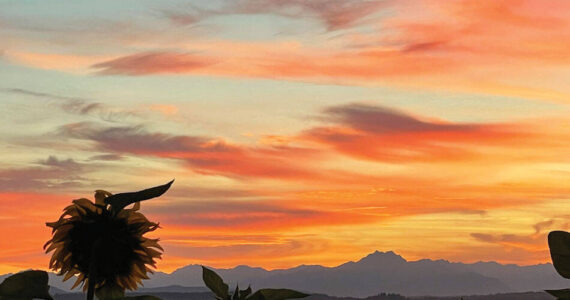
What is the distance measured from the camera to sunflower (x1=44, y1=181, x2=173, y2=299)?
21.8 feet

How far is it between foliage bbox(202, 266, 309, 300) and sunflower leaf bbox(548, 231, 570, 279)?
1.38 meters

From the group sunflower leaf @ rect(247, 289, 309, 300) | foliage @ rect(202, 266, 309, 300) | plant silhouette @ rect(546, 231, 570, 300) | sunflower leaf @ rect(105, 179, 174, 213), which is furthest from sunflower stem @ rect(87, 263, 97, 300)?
plant silhouette @ rect(546, 231, 570, 300)

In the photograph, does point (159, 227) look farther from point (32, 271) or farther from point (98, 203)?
point (32, 271)

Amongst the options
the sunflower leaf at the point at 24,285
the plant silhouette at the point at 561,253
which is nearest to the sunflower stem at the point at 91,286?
the sunflower leaf at the point at 24,285

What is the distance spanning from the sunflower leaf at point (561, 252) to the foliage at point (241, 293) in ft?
4.51

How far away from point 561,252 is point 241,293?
180cm

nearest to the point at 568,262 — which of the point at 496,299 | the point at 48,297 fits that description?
the point at 48,297

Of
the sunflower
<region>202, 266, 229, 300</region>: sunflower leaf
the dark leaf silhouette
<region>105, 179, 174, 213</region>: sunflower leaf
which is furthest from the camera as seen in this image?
the sunflower

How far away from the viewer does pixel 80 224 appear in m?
6.74

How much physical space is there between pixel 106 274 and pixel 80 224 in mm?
368

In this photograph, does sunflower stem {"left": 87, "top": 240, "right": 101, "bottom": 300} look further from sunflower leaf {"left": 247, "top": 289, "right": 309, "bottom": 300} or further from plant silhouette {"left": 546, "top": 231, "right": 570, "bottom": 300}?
plant silhouette {"left": 546, "top": 231, "right": 570, "bottom": 300}

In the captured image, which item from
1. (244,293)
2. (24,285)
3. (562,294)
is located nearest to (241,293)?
(244,293)

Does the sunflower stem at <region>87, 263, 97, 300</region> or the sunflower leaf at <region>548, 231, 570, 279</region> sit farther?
the sunflower stem at <region>87, 263, 97, 300</region>

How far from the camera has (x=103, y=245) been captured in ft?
21.7
